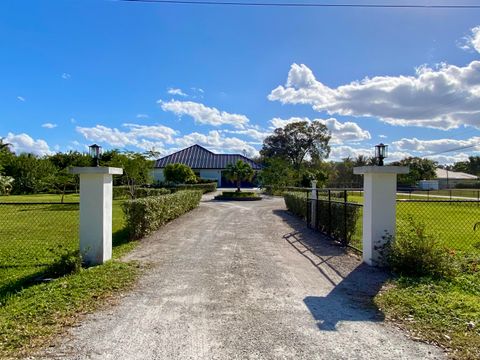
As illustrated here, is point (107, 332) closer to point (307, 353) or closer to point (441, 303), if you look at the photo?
point (307, 353)

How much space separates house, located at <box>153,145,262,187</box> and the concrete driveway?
146ft

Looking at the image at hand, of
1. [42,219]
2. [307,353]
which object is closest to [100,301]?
[307,353]

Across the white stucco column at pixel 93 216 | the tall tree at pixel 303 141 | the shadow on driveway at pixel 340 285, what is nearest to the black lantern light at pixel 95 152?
the white stucco column at pixel 93 216

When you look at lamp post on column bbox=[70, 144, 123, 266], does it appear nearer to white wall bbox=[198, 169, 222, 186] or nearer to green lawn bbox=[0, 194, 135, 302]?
green lawn bbox=[0, 194, 135, 302]

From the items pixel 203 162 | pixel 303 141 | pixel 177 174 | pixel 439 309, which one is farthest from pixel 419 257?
pixel 303 141

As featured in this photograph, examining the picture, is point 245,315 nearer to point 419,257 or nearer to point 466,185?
point 419,257

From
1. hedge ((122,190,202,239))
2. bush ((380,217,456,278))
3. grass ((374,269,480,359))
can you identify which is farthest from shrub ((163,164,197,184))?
grass ((374,269,480,359))

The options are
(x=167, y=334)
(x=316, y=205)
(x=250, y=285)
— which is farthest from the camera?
(x=316, y=205)

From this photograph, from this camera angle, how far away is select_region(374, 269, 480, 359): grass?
3.51 meters

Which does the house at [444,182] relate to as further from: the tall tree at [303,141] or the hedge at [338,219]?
the hedge at [338,219]

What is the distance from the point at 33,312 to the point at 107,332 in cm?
107

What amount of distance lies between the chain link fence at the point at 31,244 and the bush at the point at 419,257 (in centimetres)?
520

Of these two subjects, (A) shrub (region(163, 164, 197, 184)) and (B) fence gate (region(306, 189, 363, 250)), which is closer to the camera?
(B) fence gate (region(306, 189, 363, 250))

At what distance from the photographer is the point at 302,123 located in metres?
62.0
